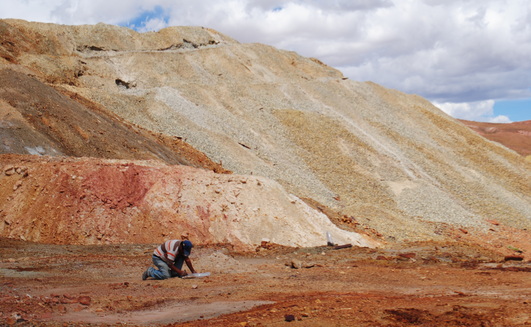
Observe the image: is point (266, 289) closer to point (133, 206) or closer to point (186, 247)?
point (186, 247)

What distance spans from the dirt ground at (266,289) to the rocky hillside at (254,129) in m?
3.05

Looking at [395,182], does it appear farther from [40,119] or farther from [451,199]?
[40,119]

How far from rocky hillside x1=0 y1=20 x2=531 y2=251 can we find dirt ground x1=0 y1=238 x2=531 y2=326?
3.05m

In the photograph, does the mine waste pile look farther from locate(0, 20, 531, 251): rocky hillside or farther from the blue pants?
the blue pants

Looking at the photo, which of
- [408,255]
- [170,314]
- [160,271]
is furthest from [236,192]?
[170,314]

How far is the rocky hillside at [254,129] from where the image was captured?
25.0 metres

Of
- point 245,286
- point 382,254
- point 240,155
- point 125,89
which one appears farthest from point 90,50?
point 245,286

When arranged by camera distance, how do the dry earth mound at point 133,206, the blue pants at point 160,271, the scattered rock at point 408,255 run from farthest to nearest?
the dry earth mound at point 133,206 < the scattered rock at point 408,255 < the blue pants at point 160,271

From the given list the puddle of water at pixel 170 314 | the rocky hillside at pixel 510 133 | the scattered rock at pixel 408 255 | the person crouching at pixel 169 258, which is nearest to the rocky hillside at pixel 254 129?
the scattered rock at pixel 408 255

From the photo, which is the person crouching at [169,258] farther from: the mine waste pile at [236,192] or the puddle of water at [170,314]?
the puddle of water at [170,314]

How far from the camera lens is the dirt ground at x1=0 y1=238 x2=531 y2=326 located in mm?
8914

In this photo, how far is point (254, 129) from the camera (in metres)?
36.0

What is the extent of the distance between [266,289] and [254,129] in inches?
973

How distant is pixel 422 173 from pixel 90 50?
25.4m
